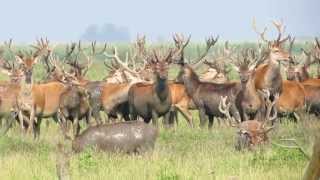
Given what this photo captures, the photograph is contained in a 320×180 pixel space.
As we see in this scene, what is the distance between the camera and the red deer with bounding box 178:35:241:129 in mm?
16188

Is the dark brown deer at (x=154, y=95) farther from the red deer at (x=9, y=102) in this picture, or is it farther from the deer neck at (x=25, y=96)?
the red deer at (x=9, y=102)

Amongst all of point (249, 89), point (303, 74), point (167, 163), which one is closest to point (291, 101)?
point (249, 89)

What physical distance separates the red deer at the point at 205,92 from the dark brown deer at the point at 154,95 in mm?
805

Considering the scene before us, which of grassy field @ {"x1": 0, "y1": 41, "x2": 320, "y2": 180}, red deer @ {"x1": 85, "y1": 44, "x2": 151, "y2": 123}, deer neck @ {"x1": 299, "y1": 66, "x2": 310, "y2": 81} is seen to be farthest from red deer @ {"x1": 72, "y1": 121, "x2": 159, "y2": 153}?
deer neck @ {"x1": 299, "y1": 66, "x2": 310, "y2": 81}

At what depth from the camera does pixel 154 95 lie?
15914 millimetres

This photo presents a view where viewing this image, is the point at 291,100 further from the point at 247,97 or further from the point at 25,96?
the point at 25,96

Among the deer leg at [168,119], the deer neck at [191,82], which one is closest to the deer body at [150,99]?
the deer leg at [168,119]

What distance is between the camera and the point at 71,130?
15.4 meters

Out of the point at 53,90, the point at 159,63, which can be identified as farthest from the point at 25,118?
the point at 159,63

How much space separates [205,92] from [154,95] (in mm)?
1372

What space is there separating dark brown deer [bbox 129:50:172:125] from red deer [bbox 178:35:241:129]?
2.64 ft

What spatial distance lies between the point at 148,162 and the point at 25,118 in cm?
794

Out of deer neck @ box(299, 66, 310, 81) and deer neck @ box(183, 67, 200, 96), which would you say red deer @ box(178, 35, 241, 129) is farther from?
deer neck @ box(299, 66, 310, 81)

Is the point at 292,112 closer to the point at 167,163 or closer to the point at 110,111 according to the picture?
the point at 110,111
